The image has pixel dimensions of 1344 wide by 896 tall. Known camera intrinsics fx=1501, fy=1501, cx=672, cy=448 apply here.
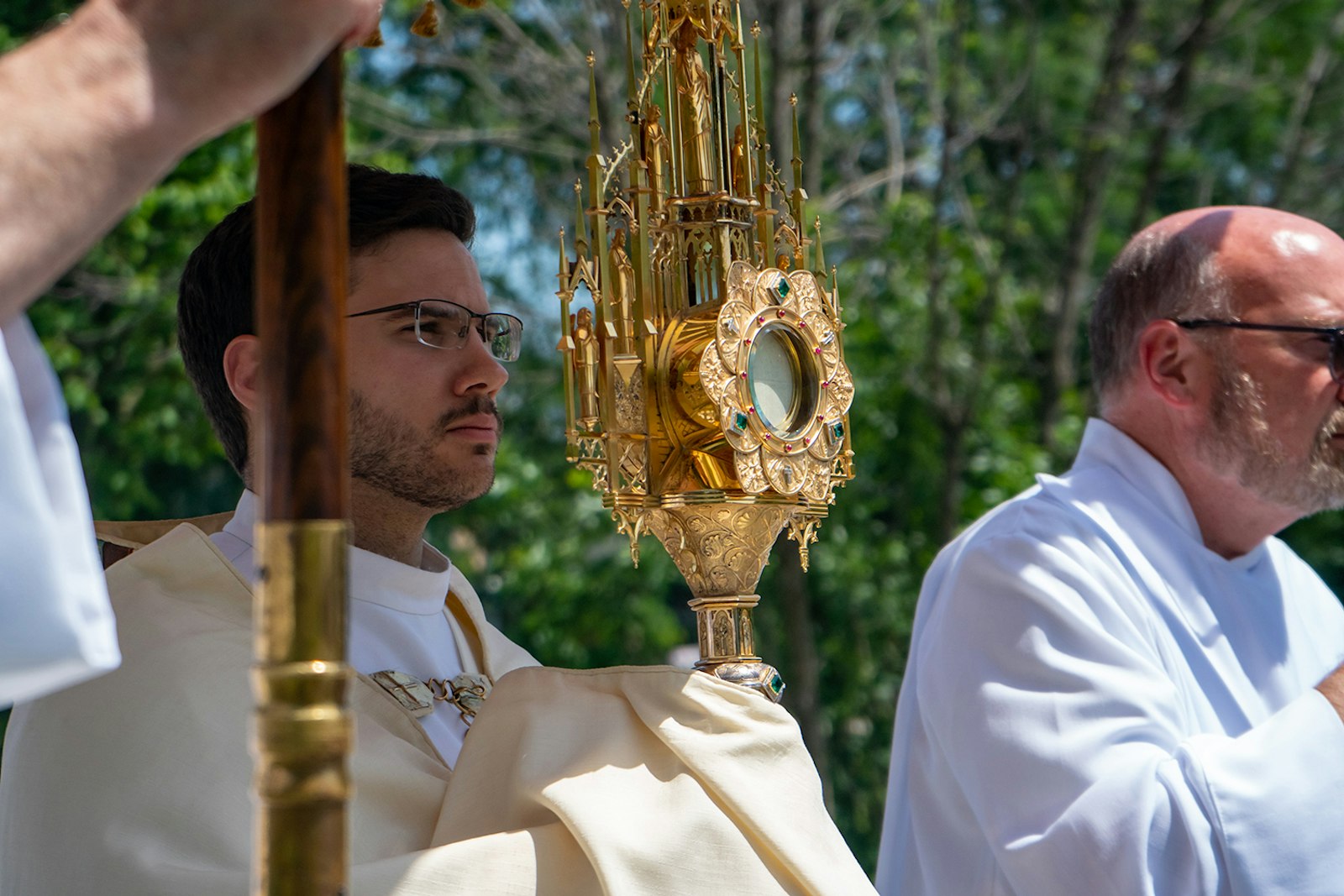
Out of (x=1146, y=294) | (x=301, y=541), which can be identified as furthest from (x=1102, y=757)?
(x=301, y=541)

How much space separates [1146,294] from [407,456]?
5.82ft

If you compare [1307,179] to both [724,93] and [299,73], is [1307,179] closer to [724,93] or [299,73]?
[724,93]

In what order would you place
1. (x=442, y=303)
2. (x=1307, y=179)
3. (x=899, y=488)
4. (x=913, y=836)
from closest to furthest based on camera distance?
(x=442, y=303), (x=913, y=836), (x=899, y=488), (x=1307, y=179)

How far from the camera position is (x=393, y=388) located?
2457 mm

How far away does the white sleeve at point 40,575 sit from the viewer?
97 cm

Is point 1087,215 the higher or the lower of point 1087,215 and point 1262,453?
the higher

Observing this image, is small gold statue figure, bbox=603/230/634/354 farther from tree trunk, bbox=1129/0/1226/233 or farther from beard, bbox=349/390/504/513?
A: tree trunk, bbox=1129/0/1226/233

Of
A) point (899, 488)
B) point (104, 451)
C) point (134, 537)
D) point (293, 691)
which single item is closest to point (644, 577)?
point (899, 488)

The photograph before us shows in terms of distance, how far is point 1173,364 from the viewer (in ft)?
10.5

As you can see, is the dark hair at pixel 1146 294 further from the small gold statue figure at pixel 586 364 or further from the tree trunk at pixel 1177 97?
the tree trunk at pixel 1177 97

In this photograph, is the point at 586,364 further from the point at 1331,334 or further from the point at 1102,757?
the point at 1331,334

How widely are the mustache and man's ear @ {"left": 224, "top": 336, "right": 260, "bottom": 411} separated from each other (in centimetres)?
35

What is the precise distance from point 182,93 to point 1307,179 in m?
10.5

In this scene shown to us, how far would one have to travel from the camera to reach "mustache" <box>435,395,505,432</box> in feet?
8.09
